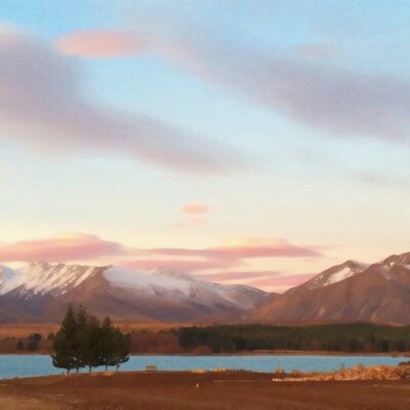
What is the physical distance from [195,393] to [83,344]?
44287mm

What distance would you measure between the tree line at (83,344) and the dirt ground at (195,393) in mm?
22329

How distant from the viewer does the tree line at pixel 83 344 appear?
9562cm

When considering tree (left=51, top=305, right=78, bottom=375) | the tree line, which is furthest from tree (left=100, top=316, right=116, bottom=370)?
tree (left=51, top=305, right=78, bottom=375)

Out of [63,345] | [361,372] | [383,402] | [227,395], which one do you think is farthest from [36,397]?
[63,345]

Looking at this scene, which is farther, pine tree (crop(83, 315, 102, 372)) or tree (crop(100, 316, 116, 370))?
tree (crop(100, 316, 116, 370))

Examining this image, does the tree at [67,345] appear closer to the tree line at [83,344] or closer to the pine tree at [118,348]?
the tree line at [83,344]

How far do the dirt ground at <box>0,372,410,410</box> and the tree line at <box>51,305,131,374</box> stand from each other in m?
22.3

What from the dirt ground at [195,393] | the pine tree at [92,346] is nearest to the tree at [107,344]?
the pine tree at [92,346]

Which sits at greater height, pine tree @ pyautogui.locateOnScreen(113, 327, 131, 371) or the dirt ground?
pine tree @ pyautogui.locateOnScreen(113, 327, 131, 371)

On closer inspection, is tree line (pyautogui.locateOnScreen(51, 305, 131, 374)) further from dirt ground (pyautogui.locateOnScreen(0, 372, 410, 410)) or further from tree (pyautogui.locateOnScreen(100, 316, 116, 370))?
dirt ground (pyautogui.locateOnScreen(0, 372, 410, 410))

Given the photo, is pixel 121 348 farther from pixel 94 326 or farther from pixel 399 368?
pixel 399 368

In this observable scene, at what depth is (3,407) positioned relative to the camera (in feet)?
147

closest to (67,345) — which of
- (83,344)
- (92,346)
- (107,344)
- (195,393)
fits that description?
(83,344)

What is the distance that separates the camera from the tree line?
95.6 m
